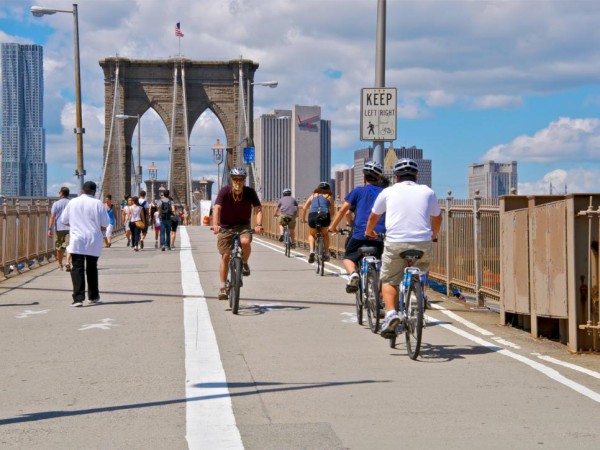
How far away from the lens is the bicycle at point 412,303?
930 centimetres

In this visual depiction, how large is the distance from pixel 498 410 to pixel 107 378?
321 centimetres

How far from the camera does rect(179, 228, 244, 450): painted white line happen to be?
624 centimetres

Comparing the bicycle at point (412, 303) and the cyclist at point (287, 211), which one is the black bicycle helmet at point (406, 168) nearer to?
the bicycle at point (412, 303)

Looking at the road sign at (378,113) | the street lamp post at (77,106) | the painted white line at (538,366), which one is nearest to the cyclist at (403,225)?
the painted white line at (538,366)

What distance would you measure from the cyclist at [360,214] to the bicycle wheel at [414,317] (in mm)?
2228

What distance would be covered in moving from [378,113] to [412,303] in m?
9.47

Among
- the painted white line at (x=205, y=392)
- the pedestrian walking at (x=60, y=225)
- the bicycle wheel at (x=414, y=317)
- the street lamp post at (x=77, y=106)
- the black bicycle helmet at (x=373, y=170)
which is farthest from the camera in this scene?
the street lamp post at (x=77, y=106)

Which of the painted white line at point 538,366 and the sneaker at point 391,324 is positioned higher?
the sneaker at point 391,324

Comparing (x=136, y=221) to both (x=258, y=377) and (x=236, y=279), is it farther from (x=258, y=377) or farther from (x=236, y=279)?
(x=258, y=377)

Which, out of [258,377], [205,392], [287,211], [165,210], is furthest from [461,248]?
[165,210]

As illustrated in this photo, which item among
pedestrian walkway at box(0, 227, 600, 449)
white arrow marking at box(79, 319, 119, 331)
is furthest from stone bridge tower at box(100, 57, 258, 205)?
white arrow marking at box(79, 319, 119, 331)

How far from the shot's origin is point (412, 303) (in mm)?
9523

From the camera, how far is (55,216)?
21.7m

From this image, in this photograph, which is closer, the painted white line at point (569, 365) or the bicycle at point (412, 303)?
the painted white line at point (569, 365)
